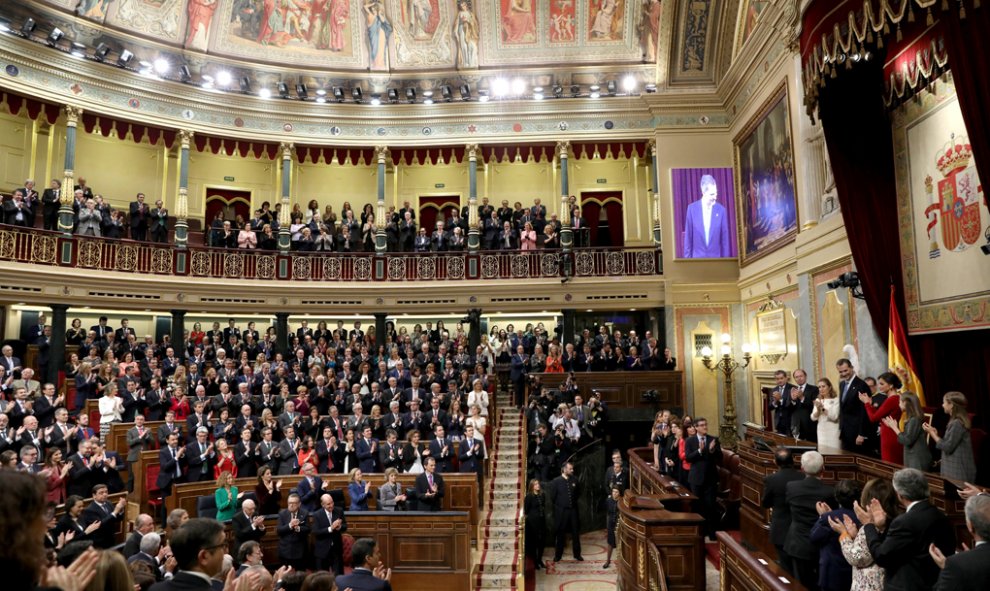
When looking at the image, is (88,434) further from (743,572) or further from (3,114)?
(3,114)

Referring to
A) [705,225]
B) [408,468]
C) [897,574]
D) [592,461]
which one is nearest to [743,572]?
[897,574]

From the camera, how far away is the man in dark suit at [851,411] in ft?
23.8

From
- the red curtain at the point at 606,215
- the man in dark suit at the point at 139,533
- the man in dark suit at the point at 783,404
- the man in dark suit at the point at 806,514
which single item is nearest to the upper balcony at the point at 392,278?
the red curtain at the point at 606,215

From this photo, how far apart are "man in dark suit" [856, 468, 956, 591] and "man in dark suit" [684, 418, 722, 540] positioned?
192 inches

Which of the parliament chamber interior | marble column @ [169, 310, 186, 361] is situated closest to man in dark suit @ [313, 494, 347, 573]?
the parliament chamber interior

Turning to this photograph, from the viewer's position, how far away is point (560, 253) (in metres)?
17.6

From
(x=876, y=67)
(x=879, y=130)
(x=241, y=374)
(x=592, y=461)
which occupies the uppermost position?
(x=876, y=67)

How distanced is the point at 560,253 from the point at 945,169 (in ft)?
33.8

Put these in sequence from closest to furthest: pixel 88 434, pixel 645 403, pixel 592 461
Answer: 1. pixel 88 434
2. pixel 592 461
3. pixel 645 403

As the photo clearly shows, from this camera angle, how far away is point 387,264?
17953 millimetres

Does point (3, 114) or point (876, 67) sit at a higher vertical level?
point (3, 114)

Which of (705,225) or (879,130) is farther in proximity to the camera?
(705,225)

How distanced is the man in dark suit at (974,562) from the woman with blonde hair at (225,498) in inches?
297

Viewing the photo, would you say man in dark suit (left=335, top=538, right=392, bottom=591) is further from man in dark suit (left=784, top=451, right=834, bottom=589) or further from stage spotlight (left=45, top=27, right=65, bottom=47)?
stage spotlight (left=45, top=27, right=65, bottom=47)
